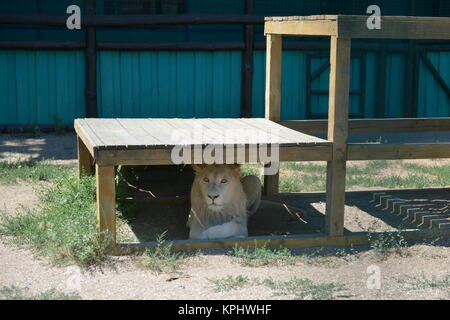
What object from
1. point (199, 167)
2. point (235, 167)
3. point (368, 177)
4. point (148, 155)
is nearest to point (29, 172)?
point (199, 167)

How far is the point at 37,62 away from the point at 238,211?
6.23 m

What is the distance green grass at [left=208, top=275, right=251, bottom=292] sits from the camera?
15.9 feet

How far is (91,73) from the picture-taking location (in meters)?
11.2

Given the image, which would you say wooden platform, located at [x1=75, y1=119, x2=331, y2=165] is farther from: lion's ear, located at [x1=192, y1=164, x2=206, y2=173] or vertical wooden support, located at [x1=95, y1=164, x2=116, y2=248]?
lion's ear, located at [x1=192, y1=164, x2=206, y2=173]

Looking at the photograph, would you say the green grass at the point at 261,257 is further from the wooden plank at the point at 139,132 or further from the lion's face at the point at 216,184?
the wooden plank at the point at 139,132

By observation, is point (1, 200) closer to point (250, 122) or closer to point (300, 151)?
point (250, 122)

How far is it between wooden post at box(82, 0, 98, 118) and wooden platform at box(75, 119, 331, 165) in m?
4.08

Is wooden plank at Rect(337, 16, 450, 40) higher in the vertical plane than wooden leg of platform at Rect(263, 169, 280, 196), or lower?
higher

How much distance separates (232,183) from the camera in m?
6.07

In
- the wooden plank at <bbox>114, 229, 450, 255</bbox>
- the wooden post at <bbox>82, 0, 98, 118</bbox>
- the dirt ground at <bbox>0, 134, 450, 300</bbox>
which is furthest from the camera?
the wooden post at <bbox>82, 0, 98, 118</bbox>

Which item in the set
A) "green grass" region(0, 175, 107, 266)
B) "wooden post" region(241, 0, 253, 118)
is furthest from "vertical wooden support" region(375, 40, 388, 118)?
"green grass" region(0, 175, 107, 266)

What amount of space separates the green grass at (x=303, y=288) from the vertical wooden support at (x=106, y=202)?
1.22 metres

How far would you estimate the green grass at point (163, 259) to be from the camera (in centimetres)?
525
